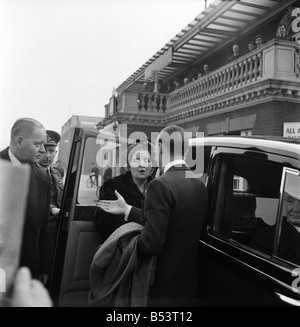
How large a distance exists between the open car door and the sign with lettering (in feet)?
16.2

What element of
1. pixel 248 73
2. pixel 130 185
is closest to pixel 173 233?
pixel 130 185

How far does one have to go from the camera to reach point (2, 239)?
1.12m

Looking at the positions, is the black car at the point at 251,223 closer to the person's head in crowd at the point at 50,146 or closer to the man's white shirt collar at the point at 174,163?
the man's white shirt collar at the point at 174,163

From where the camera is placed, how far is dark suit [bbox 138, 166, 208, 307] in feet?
5.15

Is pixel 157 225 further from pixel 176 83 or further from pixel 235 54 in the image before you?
pixel 176 83

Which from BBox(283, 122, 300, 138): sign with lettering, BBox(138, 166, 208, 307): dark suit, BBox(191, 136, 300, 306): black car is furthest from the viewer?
BBox(283, 122, 300, 138): sign with lettering

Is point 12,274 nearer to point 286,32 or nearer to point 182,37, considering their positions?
point 286,32

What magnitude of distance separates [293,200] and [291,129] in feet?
18.4

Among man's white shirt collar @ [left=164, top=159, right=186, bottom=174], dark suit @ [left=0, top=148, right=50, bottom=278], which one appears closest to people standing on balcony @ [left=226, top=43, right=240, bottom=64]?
dark suit @ [left=0, top=148, right=50, bottom=278]

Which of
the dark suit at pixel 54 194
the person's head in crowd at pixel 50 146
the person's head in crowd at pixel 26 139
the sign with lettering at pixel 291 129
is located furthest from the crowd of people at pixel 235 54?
the person's head in crowd at pixel 26 139

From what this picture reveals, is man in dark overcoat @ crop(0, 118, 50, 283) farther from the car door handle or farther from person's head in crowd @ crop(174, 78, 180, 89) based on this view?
person's head in crowd @ crop(174, 78, 180, 89)

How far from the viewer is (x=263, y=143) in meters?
1.65

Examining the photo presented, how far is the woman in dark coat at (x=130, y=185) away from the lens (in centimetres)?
232
